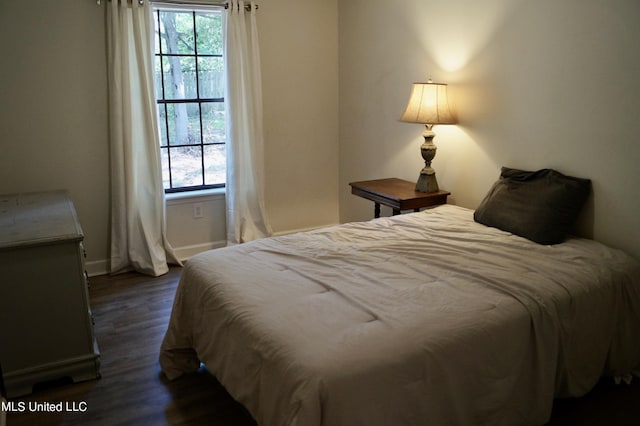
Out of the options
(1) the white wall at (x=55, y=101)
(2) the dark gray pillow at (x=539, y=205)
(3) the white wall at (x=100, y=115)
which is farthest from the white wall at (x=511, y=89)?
(1) the white wall at (x=55, y=101)

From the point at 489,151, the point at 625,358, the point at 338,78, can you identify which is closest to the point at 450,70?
the point at 489,151

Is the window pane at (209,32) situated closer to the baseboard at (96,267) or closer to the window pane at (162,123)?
the window pane at (162,123)

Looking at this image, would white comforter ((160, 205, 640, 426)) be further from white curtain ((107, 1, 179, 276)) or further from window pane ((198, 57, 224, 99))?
window pane ((198, 57, 224, 99))

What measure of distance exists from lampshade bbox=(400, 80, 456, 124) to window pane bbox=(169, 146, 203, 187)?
198 cm

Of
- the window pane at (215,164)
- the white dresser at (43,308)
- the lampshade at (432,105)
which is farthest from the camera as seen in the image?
the window pane at (215,164)

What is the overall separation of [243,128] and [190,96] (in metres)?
0.52

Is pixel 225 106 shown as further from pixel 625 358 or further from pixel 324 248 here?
pixel 625 358

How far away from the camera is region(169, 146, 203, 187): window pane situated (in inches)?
175

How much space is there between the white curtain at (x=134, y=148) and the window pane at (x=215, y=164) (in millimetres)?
556

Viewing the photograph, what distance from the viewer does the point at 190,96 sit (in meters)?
4.40

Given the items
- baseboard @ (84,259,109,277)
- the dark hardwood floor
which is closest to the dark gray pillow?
the dark hardwood floor

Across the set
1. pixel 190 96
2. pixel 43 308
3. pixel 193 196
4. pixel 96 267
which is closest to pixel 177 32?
pixel 190 96

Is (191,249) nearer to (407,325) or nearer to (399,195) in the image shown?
(399,195)

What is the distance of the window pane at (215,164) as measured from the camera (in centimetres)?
459
